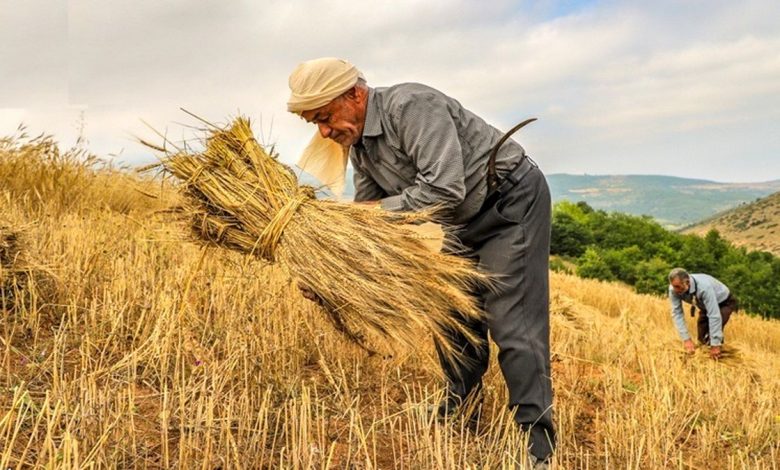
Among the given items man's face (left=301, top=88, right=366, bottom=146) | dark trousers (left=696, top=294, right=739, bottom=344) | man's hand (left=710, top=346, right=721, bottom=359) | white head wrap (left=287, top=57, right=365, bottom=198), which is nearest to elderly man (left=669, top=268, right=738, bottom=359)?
dark trousers (left=696, top=294, right=739, bottom=344)

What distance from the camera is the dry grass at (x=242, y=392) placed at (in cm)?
216

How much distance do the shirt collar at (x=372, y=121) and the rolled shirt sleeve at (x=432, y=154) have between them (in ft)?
0.36

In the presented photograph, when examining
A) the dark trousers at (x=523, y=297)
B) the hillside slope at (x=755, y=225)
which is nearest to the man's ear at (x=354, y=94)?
the dark trousers at (x=523, y=297)

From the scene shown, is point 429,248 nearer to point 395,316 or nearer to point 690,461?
point 395,316

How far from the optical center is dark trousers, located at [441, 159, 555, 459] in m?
2.73

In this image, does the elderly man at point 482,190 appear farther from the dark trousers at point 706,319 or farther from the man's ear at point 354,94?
the dark trousers at point 706,319

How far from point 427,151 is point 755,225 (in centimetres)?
7666

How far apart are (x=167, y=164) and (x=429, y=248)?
3.93ft

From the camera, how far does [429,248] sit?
2604mm

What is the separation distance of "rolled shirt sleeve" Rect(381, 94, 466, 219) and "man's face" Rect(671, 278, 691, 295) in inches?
253

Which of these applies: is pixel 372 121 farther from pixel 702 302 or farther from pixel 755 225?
pixel 755 225

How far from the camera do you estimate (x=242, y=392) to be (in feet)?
9.13

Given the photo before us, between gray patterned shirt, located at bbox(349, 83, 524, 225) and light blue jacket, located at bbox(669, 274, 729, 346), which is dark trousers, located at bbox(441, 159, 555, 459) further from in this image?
light blue jacket, located at bbox(669, 274, 729, 346)

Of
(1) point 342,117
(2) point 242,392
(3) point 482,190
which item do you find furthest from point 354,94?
(2) point 242,392
